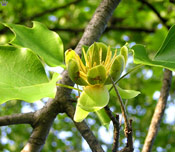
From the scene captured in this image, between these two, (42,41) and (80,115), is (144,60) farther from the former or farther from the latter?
(42,41)

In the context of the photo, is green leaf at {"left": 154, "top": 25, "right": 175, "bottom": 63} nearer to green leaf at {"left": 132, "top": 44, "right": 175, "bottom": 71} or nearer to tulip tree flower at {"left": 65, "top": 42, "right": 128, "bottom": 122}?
Result: green leaf at {"left": 132, "top": 44, "right": 175, "bottom": 71}

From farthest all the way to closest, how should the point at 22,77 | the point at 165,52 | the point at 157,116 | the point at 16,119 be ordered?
the point at 157,116 → the point at 16,119 → the point at 165,52 → the point at 22,77

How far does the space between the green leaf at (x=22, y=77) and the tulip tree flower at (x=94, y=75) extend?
0.23 feet

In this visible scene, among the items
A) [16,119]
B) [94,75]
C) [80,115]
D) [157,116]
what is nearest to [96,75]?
[94,75]

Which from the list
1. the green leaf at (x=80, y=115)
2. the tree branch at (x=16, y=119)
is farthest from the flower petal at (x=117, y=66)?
the tree branch at (x=16, y=119)

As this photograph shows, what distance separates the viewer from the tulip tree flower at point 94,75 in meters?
0.67

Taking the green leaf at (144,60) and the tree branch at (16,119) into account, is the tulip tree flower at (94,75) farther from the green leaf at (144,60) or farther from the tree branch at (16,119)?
the tree branch at (16,119)

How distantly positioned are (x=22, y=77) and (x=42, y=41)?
254 millimetres

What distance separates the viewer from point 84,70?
739mm

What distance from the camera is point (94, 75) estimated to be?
67cm

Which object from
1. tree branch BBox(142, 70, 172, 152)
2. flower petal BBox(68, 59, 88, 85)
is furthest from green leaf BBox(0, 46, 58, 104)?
tree branch BBox(142, 70, 172, 152)

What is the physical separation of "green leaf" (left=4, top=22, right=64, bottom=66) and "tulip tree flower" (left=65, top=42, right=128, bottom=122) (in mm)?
141

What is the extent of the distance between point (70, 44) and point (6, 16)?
81 cm

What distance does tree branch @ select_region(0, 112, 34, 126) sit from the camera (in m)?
0.96
